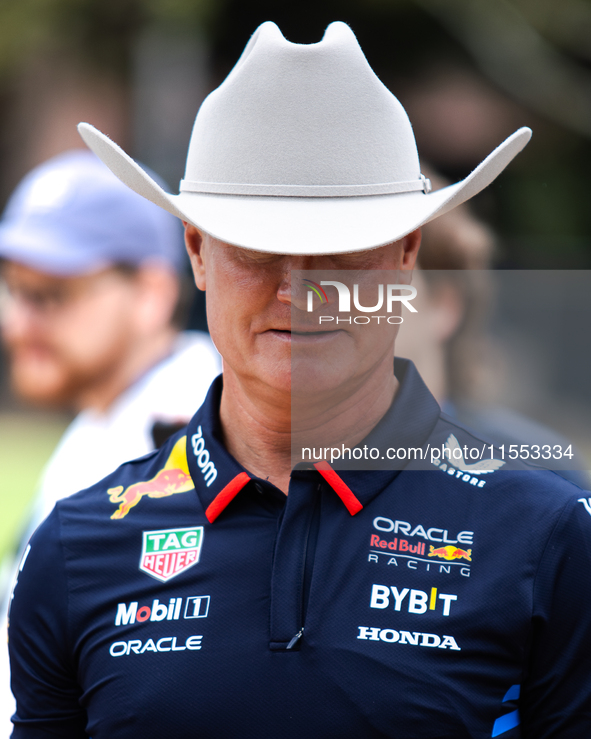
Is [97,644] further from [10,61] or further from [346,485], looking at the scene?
[10,61]

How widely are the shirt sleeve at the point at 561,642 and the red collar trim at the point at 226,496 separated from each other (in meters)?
0.51

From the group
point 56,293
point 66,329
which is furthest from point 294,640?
point 56,293

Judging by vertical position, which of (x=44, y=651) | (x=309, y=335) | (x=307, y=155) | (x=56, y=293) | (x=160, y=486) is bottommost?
(x=44, y=651)

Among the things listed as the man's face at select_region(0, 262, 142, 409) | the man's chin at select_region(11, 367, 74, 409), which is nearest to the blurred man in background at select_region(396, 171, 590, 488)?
the man's face at select_region(0, 262, 142, 409)

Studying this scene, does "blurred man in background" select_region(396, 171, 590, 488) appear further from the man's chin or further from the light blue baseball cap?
the man's chin

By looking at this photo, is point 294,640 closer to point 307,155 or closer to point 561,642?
point 561,642

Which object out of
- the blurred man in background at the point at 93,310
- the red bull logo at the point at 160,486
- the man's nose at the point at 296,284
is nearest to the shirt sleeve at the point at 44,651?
the red bull logo at the point at 160,486

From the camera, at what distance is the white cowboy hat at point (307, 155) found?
57.1 inches

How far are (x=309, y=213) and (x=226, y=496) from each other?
504mm

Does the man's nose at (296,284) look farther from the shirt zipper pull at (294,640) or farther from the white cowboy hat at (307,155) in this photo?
the shirt zipper pull at (294,640)

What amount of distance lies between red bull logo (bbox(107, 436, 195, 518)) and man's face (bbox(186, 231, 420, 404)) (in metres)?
0.29

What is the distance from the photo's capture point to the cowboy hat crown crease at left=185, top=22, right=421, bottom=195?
147 centimetres

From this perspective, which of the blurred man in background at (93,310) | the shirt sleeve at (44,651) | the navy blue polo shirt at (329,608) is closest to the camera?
the navy blue polo shirt at (329,608)

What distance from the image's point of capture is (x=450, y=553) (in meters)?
1.46
